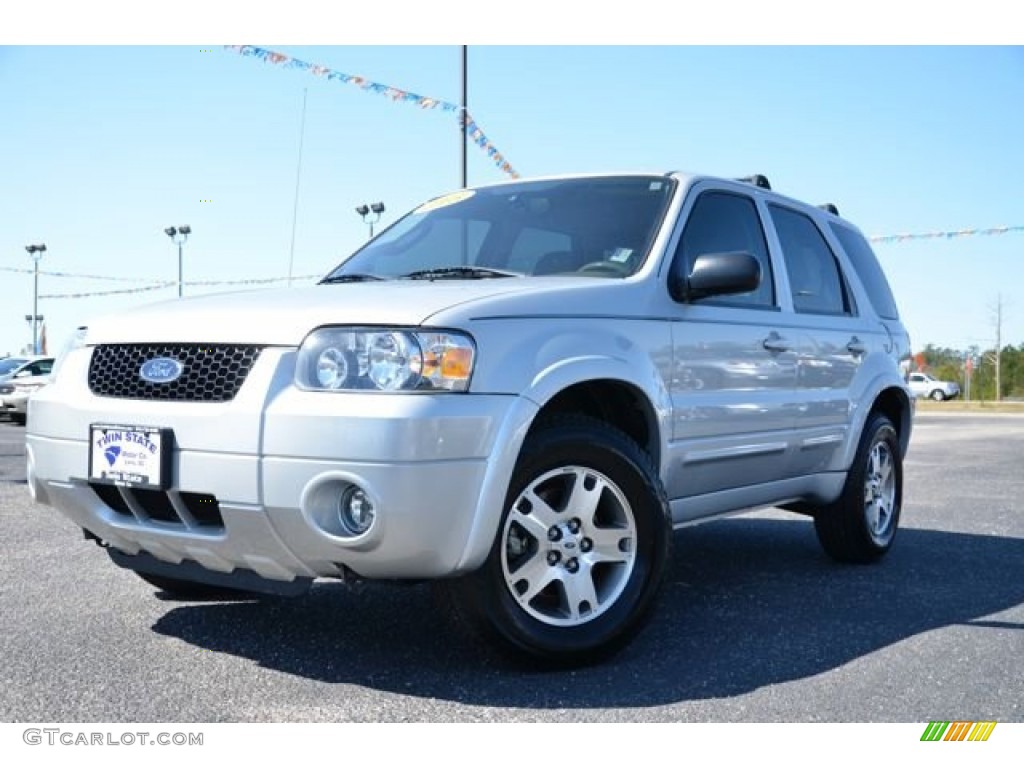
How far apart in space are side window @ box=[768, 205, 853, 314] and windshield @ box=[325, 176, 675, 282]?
0.97 metres

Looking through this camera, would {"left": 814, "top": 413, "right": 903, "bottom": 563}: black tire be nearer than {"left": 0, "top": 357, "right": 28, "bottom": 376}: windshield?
Yes

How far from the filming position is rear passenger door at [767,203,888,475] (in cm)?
487

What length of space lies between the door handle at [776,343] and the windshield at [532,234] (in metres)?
0.77

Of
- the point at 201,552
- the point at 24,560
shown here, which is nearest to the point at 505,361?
the point at 201,552

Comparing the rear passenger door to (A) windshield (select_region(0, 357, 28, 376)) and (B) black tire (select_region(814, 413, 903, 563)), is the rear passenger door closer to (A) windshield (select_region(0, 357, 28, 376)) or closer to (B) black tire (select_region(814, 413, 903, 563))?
(B) black tire (select_region(814, 413, 903, 563))

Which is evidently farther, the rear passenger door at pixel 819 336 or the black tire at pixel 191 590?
the rear passenger door at pixel 819 336

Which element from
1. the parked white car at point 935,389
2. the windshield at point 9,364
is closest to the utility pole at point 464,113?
the windshield at point 9,364

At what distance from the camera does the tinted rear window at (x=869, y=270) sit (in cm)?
582

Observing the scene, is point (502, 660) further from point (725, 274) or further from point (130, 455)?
point (725, 274)

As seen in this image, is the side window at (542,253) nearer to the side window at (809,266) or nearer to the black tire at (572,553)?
the black tire at (572,553)

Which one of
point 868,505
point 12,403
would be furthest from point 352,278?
point 12,403

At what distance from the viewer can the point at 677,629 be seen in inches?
156

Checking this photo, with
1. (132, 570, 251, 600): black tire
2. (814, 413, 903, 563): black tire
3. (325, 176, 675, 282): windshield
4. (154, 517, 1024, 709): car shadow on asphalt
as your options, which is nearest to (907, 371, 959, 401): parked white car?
(814, 413, 903, 563): black tire

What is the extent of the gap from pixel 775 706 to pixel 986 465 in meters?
9.87
